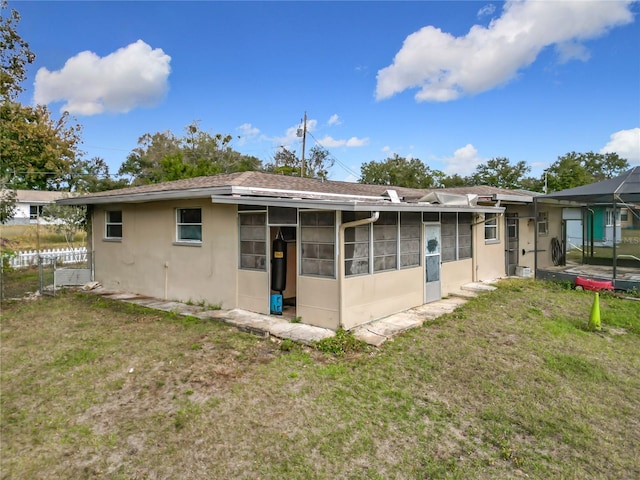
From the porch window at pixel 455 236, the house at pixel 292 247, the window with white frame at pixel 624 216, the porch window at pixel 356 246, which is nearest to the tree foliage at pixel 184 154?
Answer: the house at pixel 292 247

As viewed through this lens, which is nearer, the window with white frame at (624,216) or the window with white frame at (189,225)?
the window with white frame at (189,225)

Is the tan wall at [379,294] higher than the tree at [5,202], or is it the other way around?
the tree at [5,202]

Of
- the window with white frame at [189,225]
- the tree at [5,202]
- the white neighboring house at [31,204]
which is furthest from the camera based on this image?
the white neighboring house at [31,204]

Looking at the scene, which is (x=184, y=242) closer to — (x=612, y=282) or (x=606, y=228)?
(x=612, y=282)

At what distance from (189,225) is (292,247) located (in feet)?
8.85

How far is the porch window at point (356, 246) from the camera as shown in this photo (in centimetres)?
634

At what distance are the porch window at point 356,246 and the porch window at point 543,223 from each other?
31.8 ft

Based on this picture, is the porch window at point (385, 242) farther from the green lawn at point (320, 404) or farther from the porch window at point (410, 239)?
the green lawn at point (320, 404)

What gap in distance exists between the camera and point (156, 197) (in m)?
8.50

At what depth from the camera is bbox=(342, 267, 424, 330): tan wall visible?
20.9 ft

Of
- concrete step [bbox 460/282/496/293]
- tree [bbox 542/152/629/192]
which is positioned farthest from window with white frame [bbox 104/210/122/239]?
tree [bbox 542/152/629/192]

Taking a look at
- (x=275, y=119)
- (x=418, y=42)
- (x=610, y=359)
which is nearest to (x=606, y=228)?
(x=418, y=42)

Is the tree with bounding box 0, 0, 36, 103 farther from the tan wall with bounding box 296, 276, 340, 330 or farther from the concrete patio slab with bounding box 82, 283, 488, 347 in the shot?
the tan wall with bounding box 296, 276, 340, 330

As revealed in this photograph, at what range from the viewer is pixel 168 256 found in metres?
9.06
